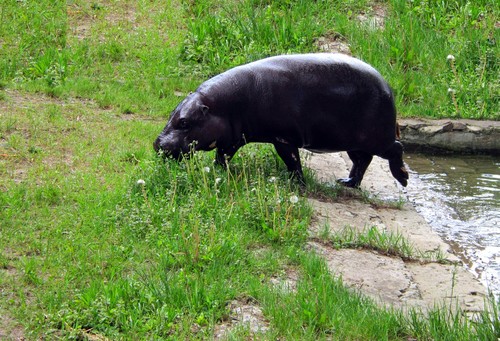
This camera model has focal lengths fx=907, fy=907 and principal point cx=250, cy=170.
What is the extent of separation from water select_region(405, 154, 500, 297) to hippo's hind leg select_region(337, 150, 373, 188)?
2.01 ft

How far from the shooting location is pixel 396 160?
335 inches

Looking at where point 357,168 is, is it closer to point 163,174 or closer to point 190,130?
point 190,130

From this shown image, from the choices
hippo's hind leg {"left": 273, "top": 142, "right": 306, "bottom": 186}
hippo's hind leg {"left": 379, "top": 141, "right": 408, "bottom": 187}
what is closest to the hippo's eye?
Answer: hippo's hind leg {"left": 273, "top": 142, "right": 306, "bottom": 186}

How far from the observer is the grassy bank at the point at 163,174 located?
17.5 ft

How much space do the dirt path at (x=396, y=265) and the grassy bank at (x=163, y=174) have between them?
265 mm

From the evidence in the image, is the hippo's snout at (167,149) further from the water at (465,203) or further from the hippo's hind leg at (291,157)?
the water at (465,203)

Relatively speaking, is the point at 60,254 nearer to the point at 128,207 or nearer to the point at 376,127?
the point at 128,207

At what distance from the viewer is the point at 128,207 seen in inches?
271

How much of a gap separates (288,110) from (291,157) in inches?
15.9

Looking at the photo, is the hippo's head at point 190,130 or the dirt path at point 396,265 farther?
the hippo's head at point 190,130

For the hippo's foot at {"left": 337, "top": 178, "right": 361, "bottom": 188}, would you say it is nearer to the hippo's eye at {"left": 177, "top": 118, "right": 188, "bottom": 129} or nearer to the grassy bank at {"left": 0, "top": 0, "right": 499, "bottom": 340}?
the grassy bank at {"left": 0, "top": 0, "right": 499, "bottom": 340}

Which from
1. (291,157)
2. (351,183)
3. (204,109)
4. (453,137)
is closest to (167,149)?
(204,109)

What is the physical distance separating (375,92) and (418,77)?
3.36m

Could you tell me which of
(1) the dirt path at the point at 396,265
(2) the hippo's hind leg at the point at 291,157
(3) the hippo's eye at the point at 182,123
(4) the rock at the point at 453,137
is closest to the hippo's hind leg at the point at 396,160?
(1) the dirt path at the point at 396,265
